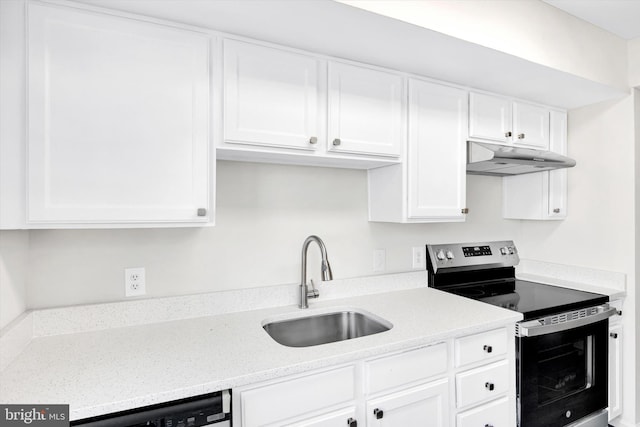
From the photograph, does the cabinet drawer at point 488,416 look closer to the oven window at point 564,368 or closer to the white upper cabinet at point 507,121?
the oven window at point 564,368

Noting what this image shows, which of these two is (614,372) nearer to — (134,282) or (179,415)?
(179,415)

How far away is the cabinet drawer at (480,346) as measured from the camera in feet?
4.82

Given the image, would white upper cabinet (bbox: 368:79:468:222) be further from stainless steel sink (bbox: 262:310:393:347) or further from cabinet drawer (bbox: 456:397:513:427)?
cabinet drawer (bbox: 456:397:513:427)

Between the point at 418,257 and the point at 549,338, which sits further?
the point at 418,257

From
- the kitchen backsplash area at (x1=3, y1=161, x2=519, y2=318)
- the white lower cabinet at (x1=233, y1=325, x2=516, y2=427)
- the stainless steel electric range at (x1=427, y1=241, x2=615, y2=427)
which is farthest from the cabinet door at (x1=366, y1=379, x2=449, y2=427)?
Answer: the kitchen backsplash area at (x1=3, y1=161, x2=519, y2=318)

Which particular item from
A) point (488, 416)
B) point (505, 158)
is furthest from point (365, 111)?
point (488, 416)

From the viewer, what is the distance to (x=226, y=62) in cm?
136

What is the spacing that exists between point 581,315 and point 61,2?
8.82 ft

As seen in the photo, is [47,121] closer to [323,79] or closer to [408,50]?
[323,79]

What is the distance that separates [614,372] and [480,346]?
4.19ft

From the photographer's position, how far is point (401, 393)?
1.34 metres

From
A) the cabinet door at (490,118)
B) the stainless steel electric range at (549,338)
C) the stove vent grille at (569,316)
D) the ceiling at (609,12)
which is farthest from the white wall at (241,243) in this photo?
the ceiling at (609,12)

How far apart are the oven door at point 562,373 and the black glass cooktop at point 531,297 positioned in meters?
0.09

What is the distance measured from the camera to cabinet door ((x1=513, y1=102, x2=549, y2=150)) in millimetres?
2151
